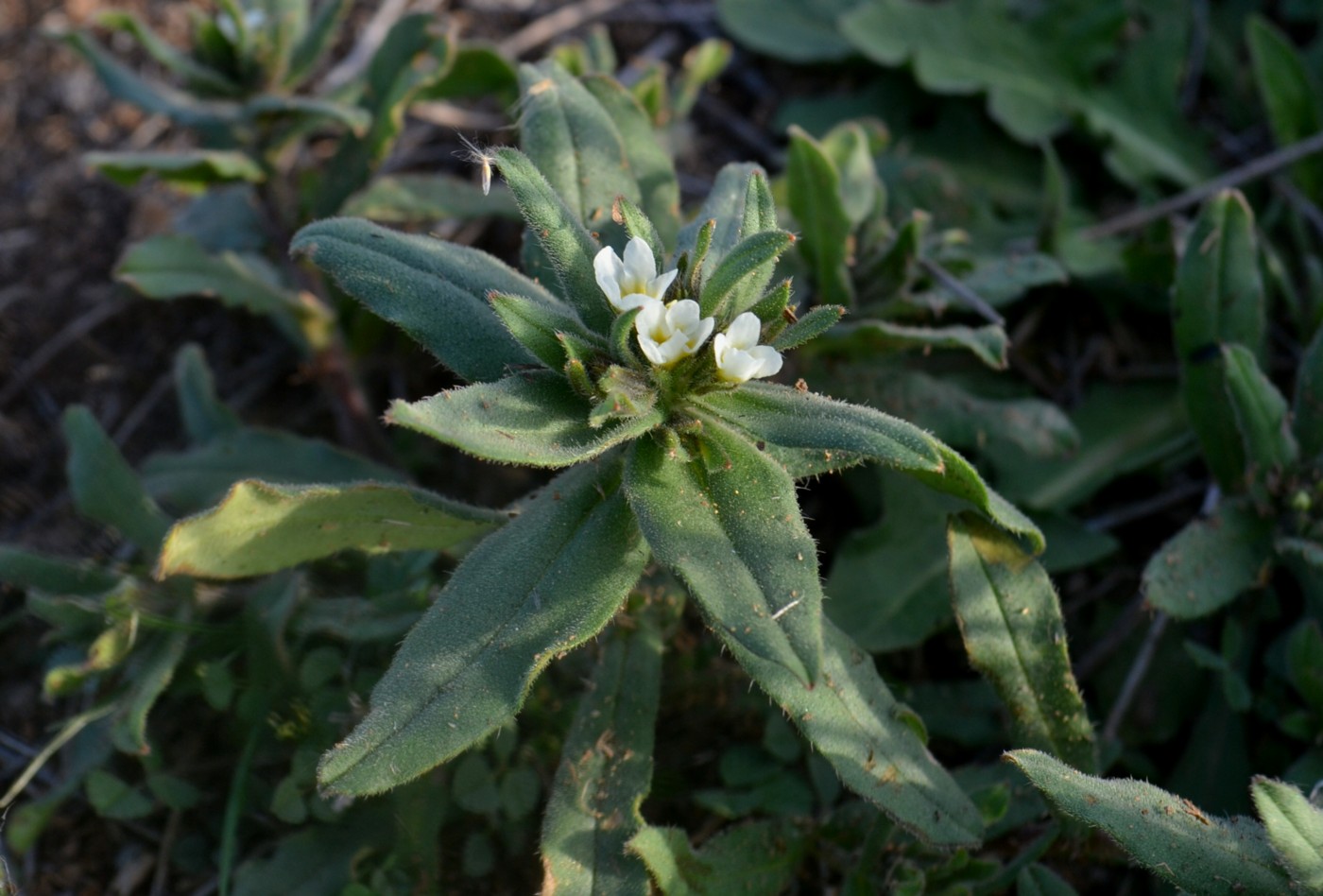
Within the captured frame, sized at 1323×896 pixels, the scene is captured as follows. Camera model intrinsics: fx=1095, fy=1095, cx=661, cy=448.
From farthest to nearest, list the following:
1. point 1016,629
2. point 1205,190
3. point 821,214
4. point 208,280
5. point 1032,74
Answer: point 1032,74
point 1205,190
point 208,280
point 821,214
point 1016,629

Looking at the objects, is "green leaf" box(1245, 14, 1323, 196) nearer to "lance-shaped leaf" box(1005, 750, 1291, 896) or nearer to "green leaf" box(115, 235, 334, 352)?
"lance-shaped leaf" box(1005, 750, 1291, 896)

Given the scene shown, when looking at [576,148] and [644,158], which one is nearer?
[576,148]

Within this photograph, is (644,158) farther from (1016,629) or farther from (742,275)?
(1016,629)

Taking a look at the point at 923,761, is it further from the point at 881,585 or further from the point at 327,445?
the point at 327,445

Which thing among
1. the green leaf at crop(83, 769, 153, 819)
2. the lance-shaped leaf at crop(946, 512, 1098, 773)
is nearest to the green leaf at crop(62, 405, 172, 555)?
the green leaf at crop(83, 769, 153, 819)

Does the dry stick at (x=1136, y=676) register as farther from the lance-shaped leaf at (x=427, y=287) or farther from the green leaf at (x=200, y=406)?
the green leaf at (x=200, y=406)

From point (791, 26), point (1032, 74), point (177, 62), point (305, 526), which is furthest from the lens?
point (791, 26)

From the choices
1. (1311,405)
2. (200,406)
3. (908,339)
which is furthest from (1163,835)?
(200,406)
